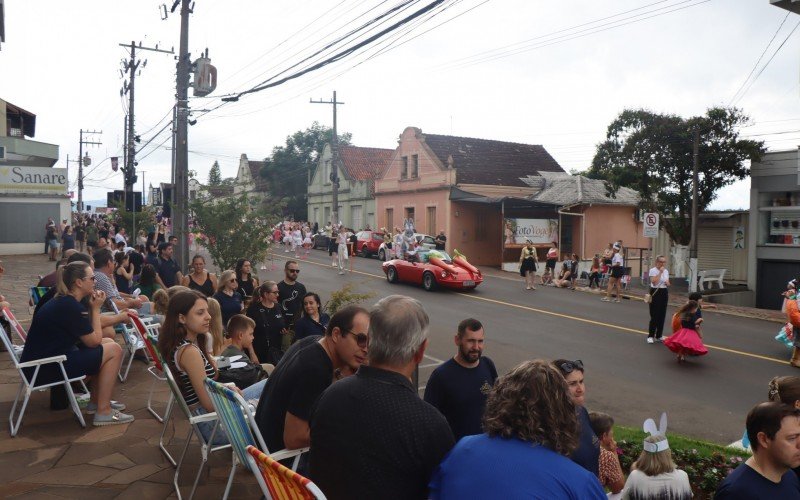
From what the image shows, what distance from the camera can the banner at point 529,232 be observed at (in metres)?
30.9

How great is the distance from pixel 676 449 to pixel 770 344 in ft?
28.5

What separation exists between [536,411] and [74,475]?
4058mm

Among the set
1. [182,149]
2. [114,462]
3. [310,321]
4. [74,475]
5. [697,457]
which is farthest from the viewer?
[182,149]

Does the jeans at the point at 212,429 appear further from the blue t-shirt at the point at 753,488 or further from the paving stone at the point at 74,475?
the blue t-shirt at the point at 753,488

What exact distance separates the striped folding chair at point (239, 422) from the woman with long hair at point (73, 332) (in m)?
2.23

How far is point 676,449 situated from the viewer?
19.1 feet

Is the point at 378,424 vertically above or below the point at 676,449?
above

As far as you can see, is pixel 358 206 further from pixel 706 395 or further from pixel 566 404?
pixel 566 404

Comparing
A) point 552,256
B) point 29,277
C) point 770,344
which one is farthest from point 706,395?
point 29,277

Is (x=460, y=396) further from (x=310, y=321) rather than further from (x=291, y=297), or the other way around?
(x=291, y=297)

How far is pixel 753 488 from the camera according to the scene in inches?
107

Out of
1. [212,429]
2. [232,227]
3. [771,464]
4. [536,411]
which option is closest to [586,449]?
[771,464]

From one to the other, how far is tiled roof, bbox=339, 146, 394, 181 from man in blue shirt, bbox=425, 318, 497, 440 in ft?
144

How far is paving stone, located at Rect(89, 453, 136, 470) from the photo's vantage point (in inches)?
197
